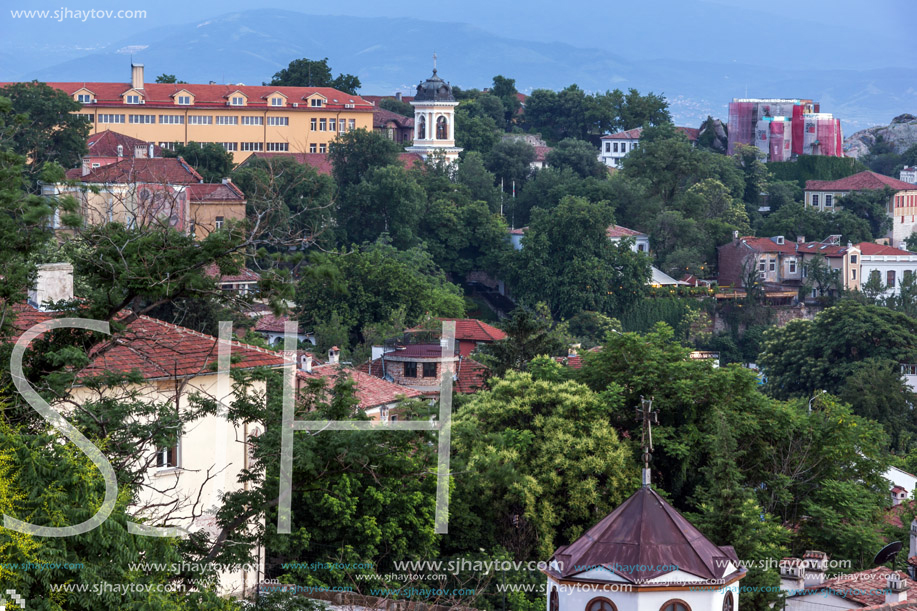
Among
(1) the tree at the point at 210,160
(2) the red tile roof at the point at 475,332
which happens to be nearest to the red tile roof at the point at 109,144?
(1) the tree at the point at 210,160

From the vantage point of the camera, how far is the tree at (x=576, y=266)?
69562mm

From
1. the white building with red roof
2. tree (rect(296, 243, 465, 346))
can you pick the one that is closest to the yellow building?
tree (rect(296, 243, 465, 346))

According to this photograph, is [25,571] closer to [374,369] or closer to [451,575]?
[451,575]

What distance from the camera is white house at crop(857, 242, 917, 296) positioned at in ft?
265

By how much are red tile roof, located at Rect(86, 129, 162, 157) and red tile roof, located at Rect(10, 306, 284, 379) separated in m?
46.5

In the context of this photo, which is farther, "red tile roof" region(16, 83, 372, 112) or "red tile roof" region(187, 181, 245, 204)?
"red tile roof" region(16, 83, 372, 112)

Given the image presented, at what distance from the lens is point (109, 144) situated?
69.2 metres

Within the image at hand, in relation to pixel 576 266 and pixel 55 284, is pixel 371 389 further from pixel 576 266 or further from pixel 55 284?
pixel 576 266

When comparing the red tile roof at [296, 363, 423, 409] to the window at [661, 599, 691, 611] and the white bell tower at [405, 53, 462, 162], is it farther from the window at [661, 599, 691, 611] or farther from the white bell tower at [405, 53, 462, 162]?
the white bell tower at [405, 53, 462, 162]

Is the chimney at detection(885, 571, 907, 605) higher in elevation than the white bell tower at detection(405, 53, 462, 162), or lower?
lower

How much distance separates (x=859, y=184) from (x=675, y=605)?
283ft

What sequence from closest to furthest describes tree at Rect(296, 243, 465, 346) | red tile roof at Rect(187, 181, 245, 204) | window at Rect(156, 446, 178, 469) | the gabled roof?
the gabled roof
window at Rect(156, 446, 178, 469)
tree at Rect(296, 243, 465, 346)
red tile roof at Rect(187, 181, 245, 204)

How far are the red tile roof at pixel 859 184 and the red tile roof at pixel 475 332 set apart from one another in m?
50.1

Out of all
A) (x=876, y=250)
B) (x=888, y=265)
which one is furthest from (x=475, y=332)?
(x=876, y=250)
